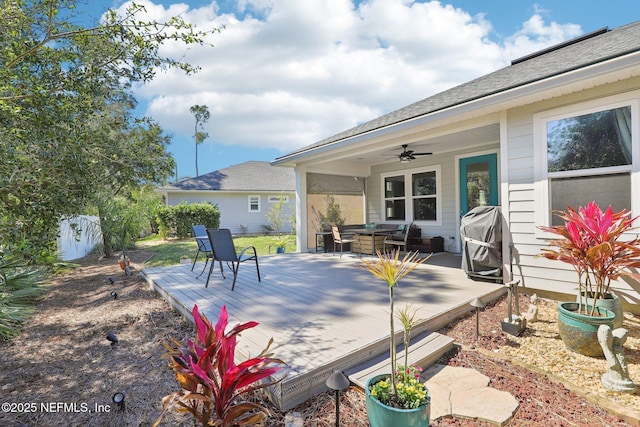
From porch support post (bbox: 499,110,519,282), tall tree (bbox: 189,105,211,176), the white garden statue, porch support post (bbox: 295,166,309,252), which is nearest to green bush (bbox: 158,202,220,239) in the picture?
porch support post (bbox: 295,166,309,252)

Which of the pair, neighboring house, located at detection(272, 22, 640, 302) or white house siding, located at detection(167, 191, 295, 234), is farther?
white house siding, located at detection(167, 191, 295, 234)

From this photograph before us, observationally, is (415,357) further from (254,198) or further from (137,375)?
(254,198)

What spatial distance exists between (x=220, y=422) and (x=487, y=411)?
5.34ft

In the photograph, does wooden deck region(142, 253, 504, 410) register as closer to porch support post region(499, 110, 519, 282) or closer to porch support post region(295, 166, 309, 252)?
porch support post region(499, 110, 519, 282)

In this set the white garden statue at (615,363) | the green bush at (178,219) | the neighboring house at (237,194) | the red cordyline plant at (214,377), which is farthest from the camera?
the neighboring house at (237,194)

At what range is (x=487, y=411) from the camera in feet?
6.19

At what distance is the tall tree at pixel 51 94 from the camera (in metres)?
2.62

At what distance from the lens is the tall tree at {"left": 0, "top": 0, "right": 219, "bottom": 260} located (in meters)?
2.62

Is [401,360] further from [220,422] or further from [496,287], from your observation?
[496,287]

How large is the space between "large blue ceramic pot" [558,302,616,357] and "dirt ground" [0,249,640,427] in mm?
111

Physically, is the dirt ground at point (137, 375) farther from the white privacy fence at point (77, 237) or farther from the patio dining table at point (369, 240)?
the white privacy fence at point (77, 237)

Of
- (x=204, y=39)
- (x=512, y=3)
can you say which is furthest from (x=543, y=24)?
(x=204, y=39)

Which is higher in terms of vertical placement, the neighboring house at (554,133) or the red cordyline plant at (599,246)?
the neighboring house at (554,133)

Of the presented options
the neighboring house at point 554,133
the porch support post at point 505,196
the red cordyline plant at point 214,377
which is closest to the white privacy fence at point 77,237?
the neighboring house at point 554,133
